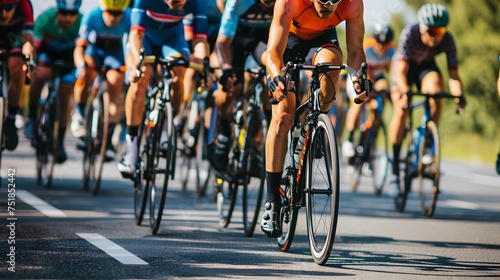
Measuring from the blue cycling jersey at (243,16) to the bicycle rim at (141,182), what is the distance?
1.27 meters

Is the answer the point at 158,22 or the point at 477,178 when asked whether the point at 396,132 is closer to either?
the point at 158,22

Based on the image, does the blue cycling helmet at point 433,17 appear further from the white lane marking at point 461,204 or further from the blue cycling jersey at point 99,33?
the blue cycling jersey at point 99,33

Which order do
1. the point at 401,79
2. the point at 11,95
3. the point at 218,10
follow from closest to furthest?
the point at 11,95, the point at 401,79, the point at 218,10

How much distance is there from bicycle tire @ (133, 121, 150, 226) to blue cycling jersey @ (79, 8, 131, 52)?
11.5 ft

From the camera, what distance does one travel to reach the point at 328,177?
24.7 ft

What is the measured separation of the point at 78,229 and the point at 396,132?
16.2 feet

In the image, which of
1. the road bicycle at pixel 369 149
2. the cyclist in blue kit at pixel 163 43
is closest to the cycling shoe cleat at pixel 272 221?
the cyclist in blue kit at pixel 163 43

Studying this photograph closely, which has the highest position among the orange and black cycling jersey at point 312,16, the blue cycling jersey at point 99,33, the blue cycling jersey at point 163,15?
the blue cycling jersey at point 99,33

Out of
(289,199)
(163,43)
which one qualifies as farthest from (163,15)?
(289,199)

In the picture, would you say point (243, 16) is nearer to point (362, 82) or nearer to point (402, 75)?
point (362, 82)

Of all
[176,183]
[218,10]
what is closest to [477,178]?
[176,183]

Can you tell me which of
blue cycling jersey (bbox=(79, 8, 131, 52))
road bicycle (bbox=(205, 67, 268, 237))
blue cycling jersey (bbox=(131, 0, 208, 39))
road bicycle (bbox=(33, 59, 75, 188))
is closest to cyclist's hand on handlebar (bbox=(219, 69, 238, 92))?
road bicycle (bbox=(205, 67, 268, 237))

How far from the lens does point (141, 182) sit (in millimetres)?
10148

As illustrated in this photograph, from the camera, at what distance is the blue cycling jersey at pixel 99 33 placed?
13.6 meters
